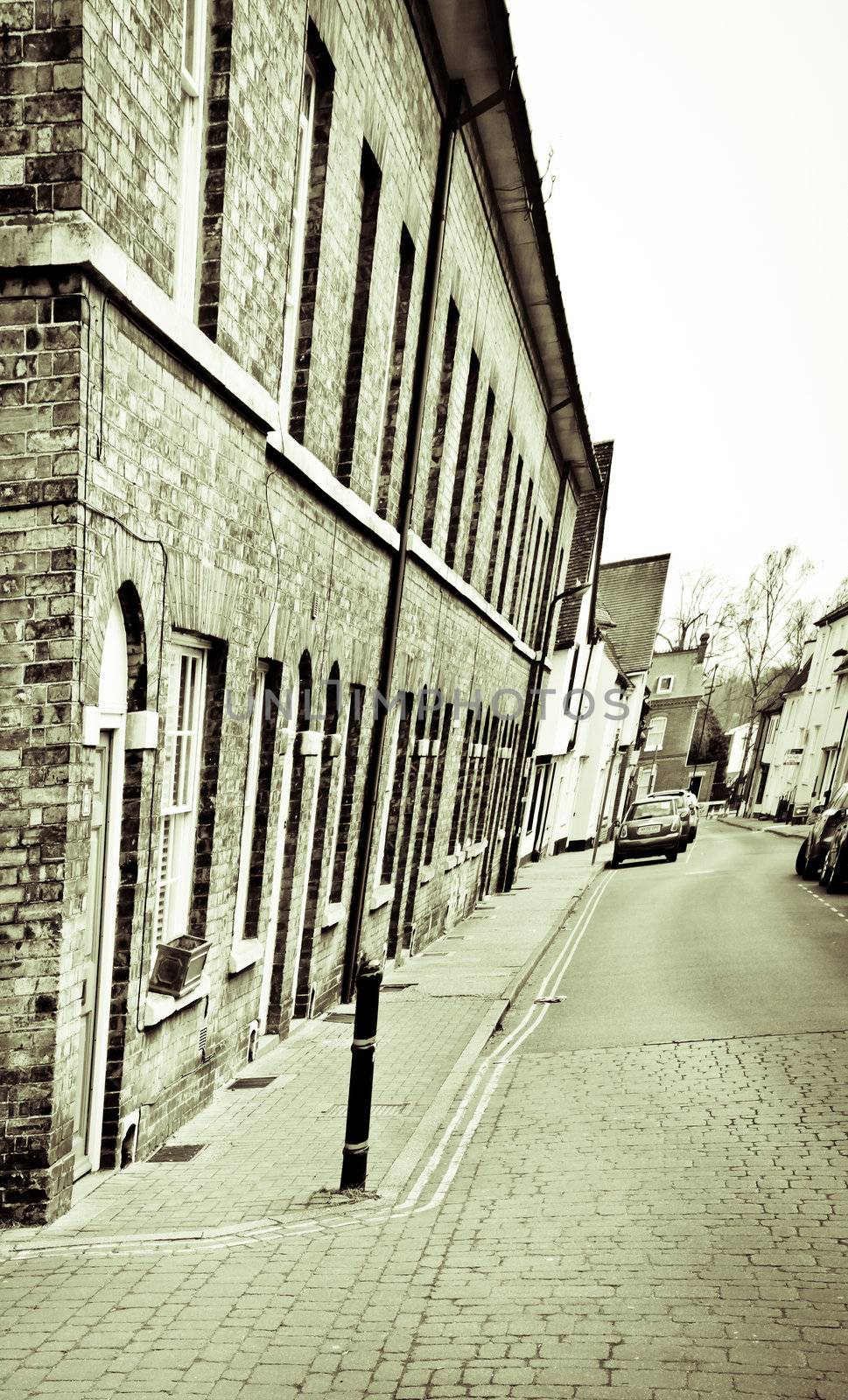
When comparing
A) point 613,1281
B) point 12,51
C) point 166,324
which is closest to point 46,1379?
point 613,1281

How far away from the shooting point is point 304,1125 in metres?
7.27

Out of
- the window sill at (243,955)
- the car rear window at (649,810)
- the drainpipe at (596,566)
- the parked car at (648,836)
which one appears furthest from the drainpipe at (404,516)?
the car rear window at (649,810)

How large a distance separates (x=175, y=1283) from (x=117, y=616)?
296cm

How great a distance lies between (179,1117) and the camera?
7047mm

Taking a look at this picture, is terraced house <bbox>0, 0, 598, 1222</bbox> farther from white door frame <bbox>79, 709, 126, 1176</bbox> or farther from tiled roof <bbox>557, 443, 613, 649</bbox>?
tiled roof <bbox>557, 443, 613, 649</bbox>

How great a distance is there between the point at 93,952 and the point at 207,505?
2.49 metres

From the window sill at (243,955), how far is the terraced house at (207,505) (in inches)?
1.7

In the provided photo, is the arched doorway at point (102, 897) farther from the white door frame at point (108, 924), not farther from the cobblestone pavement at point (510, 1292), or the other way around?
the cobblestone pavement at point (510, 1292)

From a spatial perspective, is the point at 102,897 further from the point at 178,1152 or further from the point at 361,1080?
the point at 178,1152

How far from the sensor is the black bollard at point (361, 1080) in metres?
5.95

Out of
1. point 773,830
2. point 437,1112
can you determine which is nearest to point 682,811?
point 773,830

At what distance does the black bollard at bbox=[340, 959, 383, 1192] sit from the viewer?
595 centimetres

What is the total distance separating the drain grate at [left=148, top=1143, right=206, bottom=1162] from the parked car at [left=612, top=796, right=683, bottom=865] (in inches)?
975

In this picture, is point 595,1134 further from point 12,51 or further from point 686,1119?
point 12,51
